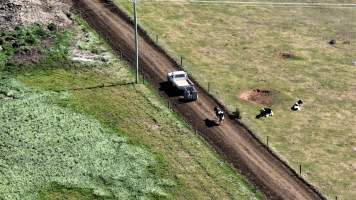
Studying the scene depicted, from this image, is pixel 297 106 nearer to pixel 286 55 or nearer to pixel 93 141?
pixel 286 55

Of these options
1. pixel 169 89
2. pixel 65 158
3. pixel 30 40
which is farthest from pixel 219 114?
pixel 30 40

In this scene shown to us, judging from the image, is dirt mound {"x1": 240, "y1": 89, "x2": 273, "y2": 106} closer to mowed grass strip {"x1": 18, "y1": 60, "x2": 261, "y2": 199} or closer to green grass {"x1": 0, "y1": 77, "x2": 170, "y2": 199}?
mowed grass strip {"x1": 18, "y1": 60, "x2": 261, "y2": 199}

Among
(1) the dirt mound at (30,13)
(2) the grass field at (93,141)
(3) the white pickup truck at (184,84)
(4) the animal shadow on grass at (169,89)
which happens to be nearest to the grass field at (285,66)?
(3) the white pickup truck at (184,84)

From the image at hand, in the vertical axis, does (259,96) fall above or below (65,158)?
above

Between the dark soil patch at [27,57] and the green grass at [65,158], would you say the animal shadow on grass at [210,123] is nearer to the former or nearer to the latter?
the green grass at [65,158]

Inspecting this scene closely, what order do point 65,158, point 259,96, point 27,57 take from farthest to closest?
point 27,57
point 259,96
point 65,158

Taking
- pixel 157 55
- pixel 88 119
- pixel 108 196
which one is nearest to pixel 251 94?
pixel 157 55

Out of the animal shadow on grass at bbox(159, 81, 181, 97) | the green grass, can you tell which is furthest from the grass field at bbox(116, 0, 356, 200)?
the green grass
